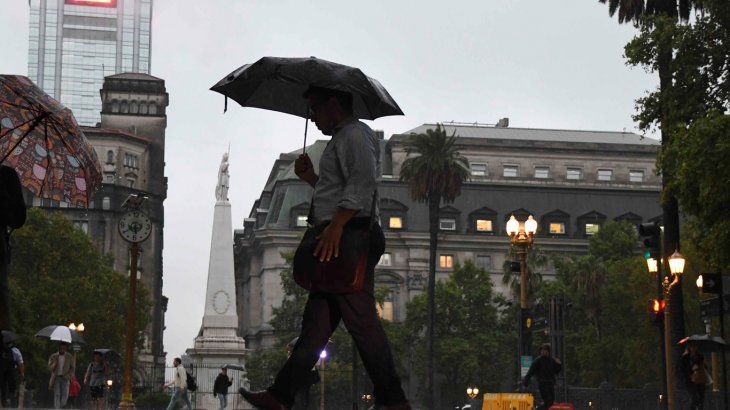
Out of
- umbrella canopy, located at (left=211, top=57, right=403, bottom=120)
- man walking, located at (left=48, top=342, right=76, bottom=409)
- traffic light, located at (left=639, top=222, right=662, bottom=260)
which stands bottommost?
man walking, located at (left=48, top=342, right=76, bottom=409)

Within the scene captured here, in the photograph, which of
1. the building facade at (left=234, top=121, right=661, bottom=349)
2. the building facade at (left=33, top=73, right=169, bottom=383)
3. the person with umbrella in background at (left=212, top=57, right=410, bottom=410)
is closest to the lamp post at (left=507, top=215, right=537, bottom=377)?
the person with umbrella in background at (left=212, top=57, right=410, bottom=410)

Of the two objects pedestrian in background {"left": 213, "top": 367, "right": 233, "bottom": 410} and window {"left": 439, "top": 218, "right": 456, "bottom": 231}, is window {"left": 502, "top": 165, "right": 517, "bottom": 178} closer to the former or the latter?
window {"left": 439, "top": 218, "right": 456, "bottom": 231}

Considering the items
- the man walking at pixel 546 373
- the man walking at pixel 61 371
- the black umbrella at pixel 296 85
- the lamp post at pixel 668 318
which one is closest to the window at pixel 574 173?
the lamp post at pixel 668 318

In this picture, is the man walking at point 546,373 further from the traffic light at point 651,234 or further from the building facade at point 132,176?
the building facade at point 132,176

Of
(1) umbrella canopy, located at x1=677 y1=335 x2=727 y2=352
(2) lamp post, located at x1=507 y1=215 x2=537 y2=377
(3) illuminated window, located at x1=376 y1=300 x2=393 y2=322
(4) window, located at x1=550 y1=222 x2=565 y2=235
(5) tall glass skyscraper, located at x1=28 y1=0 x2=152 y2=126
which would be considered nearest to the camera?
(1) umbrella canopy, located at x1=677 y1=335 x2=727 y2=352

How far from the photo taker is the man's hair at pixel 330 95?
857 cm

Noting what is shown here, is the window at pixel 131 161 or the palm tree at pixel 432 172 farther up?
the window at pixel 131 161

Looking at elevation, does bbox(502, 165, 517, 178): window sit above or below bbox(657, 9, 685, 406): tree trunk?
above

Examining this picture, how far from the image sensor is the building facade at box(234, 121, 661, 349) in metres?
109

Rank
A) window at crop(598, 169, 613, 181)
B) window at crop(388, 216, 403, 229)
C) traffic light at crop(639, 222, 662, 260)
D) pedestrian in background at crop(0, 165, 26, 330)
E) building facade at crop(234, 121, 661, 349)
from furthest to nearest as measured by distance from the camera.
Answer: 1. window at crop(598, 169, 613, 181)
2. window at crop(388, 216, 403, 229)
3. building facade at crop(234, 121, 661, 349)
4. traffic light at crop(639, 222, 662, 260)
5. pedestrian in background at crop(0, 165, 26, 330)

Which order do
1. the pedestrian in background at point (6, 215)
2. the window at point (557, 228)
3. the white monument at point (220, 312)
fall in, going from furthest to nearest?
the window at point (557, 228), the white monument at point (220, 312), the pedestrian in background at point (6, 215)

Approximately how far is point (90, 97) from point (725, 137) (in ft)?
467

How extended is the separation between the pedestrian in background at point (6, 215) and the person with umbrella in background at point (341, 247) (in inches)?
64.0

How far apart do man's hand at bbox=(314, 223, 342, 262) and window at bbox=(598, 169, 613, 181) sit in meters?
114
